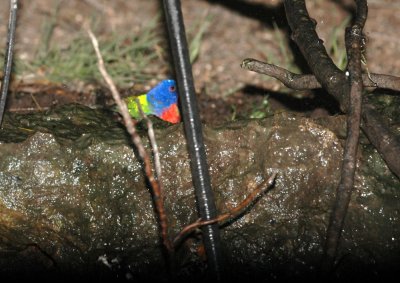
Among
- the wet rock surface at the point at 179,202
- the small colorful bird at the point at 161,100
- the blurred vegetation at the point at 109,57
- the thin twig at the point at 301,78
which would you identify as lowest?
the wet rock surface at the point at 179,202

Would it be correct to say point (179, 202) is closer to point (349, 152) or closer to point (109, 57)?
point (349, 152)

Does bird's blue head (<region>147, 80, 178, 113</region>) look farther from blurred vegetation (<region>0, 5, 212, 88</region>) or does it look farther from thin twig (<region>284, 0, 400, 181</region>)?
blurred vegetation (<region>0, 5, 212, 88</region>)

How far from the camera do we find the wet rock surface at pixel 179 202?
2.48m

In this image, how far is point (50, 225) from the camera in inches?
98.0

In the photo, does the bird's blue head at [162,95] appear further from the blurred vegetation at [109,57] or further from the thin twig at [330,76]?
the blurred vegetation at [109,57]

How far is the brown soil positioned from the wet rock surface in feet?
3.79

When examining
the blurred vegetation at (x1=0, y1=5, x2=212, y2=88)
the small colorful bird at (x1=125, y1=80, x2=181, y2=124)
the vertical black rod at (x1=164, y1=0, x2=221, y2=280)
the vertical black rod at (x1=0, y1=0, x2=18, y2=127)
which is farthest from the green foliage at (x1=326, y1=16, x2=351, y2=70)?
the vertical black rod at (x1=0, y1=0, x2=18, y2=127)

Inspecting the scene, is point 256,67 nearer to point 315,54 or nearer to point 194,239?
point 315,54

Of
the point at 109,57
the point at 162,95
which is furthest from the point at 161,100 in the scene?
the point at 109,57

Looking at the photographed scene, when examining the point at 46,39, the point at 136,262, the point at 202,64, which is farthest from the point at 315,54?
the point at 46,39

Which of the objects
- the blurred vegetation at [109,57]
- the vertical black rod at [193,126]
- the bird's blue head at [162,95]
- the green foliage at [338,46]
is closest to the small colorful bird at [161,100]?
the bird's blue head at [162,95]

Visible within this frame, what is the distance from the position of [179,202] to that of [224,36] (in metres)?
2.33

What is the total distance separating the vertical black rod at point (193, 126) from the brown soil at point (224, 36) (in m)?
1.44

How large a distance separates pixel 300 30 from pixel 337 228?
3.29 ft
